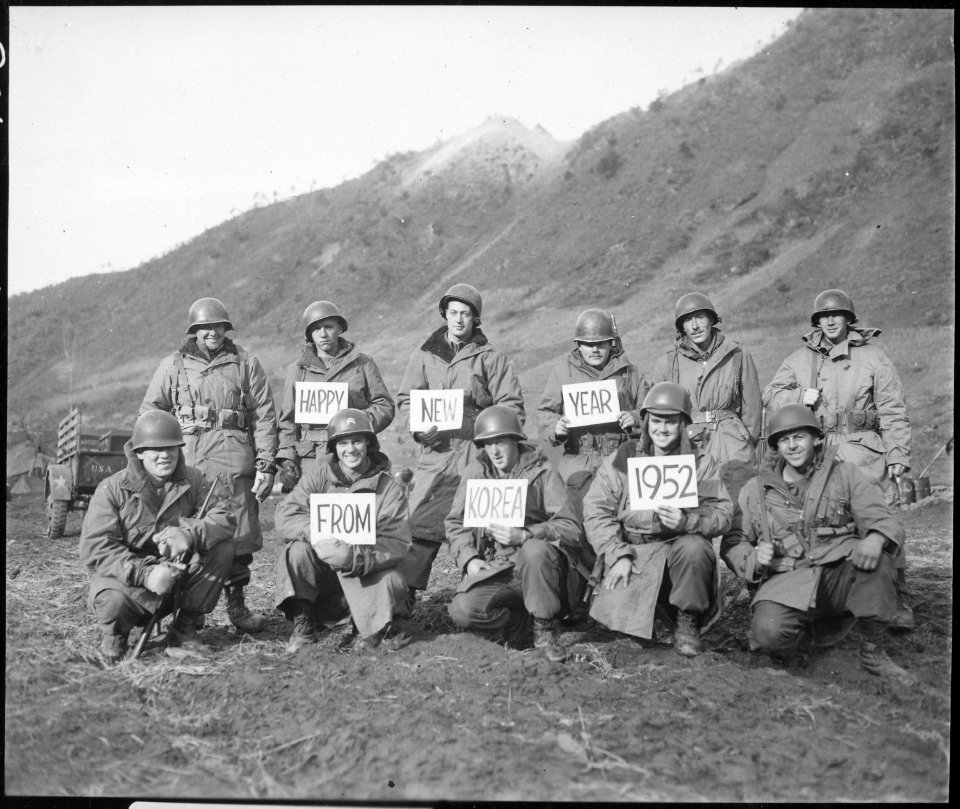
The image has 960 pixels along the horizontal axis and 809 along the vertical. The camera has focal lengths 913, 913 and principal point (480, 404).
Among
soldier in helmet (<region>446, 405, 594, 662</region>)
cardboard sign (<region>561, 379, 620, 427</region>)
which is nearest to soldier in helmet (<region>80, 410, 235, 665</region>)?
soldier in helmet (<region>446, 405, 594, 662</region>)

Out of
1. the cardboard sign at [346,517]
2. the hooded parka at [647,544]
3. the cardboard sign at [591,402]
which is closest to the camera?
the hooded parka at [647,544]

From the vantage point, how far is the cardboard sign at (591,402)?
681 centimetres

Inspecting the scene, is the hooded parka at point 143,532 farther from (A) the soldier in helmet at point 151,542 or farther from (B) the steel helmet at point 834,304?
(B) the steel helmet at point 834,304

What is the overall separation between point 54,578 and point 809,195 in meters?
20.3

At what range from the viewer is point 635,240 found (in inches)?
1003

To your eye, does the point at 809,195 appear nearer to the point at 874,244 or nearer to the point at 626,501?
the point at 874,244

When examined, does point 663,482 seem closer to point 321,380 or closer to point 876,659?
point 876,659

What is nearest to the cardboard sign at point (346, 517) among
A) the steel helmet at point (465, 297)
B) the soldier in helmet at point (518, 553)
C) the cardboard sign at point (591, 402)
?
the soldier in helmet at point (518, 553)

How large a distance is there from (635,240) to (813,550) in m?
20.5

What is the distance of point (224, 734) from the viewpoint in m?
5.30

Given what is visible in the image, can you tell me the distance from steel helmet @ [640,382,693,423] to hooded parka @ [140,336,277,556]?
2.97 m

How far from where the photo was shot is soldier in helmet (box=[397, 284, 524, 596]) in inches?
272

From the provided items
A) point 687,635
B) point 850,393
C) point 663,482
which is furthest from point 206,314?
point 850,393

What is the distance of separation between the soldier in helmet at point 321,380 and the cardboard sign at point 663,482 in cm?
219
